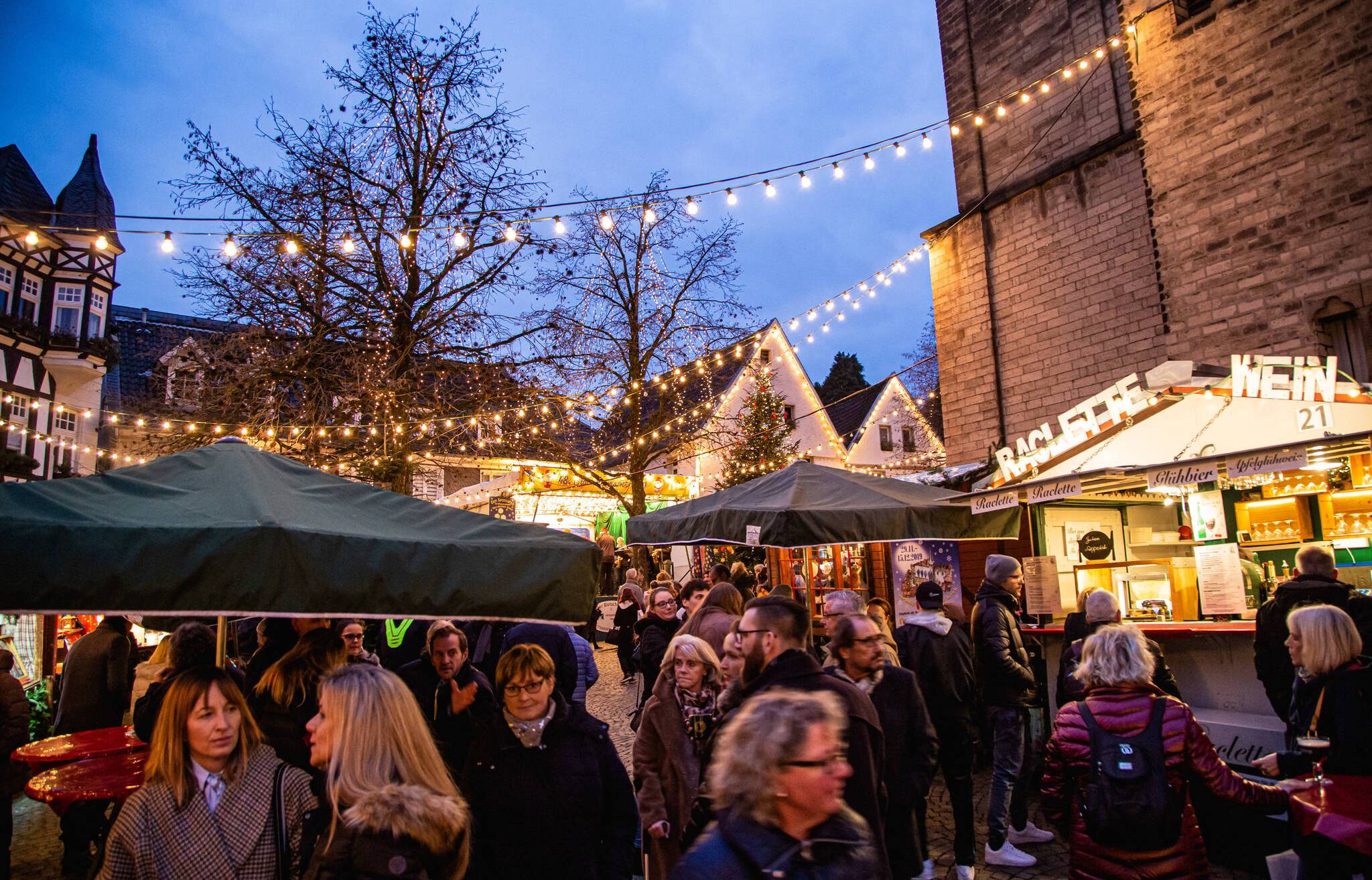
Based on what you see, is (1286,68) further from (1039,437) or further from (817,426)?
(817,426)

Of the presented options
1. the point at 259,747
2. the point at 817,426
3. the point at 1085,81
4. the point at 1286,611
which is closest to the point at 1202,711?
the point at 1286,611

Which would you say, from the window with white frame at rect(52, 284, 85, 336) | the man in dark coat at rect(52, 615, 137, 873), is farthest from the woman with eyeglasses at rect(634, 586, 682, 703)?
the window with white frame at rect(52, 284, 85, 336)

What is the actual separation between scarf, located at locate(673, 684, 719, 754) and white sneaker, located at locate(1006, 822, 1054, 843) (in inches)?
121

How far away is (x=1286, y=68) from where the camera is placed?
8984 mm

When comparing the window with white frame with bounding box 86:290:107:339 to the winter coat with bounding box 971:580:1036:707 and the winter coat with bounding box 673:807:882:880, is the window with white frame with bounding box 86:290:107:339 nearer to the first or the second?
the winter coat with bounding box 971:580:1036:707

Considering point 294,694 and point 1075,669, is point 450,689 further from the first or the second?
point 1075,669

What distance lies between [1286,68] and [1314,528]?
16.9 ft

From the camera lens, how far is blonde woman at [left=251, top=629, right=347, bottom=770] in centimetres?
380

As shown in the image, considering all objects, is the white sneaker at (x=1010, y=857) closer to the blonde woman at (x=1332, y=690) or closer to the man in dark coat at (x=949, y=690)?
the man in dark coat at (x=949, y=690)

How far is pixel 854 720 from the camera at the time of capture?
117 inches

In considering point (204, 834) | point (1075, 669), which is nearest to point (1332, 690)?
point (1075, 669)

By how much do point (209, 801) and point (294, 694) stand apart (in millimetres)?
1092

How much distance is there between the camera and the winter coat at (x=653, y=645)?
6430 millimetres

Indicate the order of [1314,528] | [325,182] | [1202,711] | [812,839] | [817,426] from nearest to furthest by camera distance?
[812,839] < [1202,711] < [1314,528] < [325,182] < [817,426]
